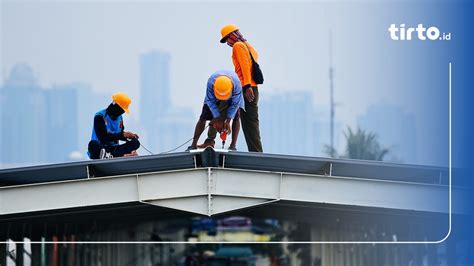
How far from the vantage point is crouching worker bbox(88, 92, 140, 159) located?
37.6ft

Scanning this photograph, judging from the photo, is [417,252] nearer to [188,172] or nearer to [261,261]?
[188,172]

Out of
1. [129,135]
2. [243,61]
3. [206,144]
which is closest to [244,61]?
[243,61]

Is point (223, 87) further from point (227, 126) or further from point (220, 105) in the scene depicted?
point (227, 126)

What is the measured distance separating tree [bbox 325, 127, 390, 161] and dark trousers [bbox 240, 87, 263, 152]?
1445 mm

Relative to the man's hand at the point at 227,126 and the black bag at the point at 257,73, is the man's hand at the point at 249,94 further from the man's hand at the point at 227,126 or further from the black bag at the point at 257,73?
the man's hand at the point at 227,126

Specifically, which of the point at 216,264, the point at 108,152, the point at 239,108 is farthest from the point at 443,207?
the point at 216,264

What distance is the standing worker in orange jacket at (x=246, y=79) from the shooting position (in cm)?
1090

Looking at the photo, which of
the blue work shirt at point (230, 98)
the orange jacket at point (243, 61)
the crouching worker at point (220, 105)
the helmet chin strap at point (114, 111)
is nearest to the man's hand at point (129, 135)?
the helmet chin strap at point (114, 111)

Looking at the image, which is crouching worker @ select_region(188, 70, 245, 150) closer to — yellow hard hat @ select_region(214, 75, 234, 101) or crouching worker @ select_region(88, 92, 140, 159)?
yellow hard hat @ select_region(214, 75, 234, 101)

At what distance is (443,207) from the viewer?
416 inches

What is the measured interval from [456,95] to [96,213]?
5613mm

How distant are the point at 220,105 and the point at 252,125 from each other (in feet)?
1.80

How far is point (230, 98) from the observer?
11.0 m

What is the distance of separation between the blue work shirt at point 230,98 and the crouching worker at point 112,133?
3.05ft
